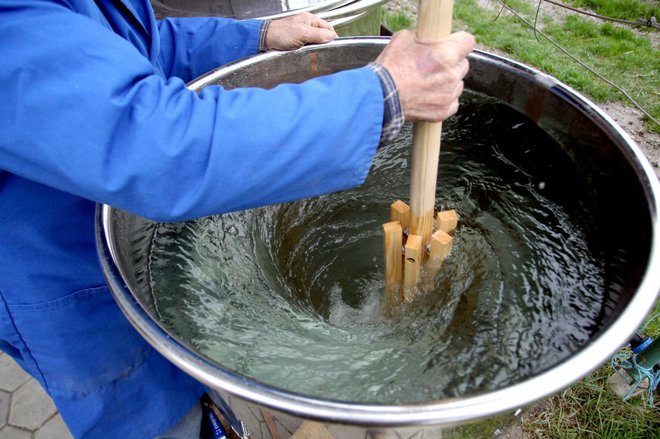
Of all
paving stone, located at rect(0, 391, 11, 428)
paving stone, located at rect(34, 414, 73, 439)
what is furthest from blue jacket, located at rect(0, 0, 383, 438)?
paving stone, located at rect(0, 391, 11, 428)

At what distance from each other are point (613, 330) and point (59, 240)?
1.09 meters

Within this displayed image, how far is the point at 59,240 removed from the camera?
1.03 metres

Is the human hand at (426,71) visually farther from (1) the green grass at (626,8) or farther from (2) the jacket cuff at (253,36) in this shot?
(1) the green grass at (626,8)

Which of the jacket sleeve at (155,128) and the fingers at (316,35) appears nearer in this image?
the jacket sleeve at (155,128)

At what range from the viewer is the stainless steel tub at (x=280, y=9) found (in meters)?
1.94

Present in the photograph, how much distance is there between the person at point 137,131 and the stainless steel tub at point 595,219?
0.19 m

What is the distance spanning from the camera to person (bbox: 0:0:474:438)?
647mm

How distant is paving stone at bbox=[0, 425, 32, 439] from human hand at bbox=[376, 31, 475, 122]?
2.09 meters

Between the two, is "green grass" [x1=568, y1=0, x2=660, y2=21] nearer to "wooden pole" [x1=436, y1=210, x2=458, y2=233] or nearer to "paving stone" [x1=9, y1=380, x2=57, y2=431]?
"wooden pole" [x1=436, y1=210, x2=458, y2=233]

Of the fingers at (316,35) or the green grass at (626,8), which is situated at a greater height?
the fingers at (316,35)

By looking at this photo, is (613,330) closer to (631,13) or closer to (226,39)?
(226,39)

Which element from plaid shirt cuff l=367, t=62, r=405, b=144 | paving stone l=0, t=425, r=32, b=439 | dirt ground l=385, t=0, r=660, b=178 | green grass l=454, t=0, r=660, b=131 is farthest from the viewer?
green grass l=454, t=0, r=660, b=131


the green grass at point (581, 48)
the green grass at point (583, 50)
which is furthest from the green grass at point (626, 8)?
the green grass at point (583, 50)

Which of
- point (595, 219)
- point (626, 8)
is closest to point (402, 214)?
point (595, 219)
